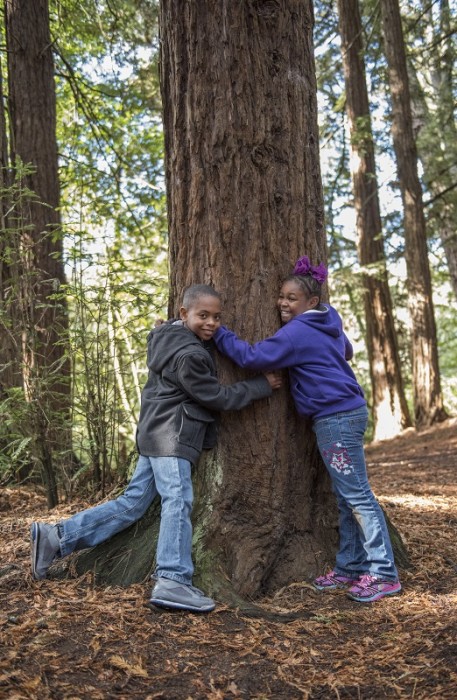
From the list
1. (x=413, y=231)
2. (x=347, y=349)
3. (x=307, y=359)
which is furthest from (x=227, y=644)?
(x=413, y=231)

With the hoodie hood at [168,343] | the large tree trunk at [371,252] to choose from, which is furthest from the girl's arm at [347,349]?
the large tree trunk at [371,252]

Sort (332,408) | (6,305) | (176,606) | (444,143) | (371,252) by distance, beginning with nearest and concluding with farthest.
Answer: (176,606) → (332,408) → (6,305) → (371,252) → (444,143)

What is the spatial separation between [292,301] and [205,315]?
1.76 feet

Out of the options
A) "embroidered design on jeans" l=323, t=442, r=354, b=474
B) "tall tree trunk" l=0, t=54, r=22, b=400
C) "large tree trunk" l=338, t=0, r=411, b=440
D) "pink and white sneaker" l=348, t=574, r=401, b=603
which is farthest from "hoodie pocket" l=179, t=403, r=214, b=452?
"large tree trunk" l=338, t=0, r=411, b=440

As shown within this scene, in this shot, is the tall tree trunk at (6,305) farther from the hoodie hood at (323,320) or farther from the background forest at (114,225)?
the hoodie hood at (323,320)

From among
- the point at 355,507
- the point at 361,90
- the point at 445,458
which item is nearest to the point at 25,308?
the point at 355,507

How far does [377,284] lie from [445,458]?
4.67 m

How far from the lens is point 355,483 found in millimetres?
4020

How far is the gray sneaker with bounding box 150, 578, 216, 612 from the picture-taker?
137 inches

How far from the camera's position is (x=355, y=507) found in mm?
4020

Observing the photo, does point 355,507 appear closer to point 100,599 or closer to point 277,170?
point 100,599

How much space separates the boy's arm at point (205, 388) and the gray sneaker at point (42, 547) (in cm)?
113

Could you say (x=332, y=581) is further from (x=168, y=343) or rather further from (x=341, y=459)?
(x=168, y=343)

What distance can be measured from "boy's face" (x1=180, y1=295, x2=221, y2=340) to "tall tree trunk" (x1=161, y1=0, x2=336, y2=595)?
15cm
